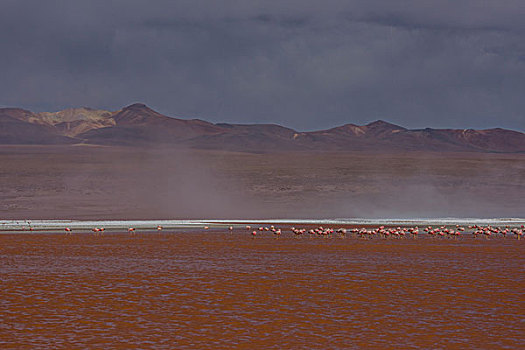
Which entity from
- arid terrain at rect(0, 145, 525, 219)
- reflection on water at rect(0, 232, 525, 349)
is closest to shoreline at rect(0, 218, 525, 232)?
arid terrain at rect(0, 145, 525, 219)

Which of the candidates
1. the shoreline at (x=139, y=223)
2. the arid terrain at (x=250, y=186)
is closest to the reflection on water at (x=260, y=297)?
the shoreline at (x=139, y=223)

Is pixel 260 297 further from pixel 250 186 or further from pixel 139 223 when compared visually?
pixel 250 186

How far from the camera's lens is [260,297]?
63.3 ft

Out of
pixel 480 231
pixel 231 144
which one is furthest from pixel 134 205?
pixel 231 144

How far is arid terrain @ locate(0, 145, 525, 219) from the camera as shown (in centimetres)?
8281

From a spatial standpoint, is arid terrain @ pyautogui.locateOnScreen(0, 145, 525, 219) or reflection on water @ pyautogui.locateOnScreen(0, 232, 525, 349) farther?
arid terrain @ pyautogui.locateOnScreen(0, 145, 525, 219)

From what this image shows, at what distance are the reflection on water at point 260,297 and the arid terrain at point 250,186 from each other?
1718 inches

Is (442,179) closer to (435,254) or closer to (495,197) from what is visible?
(495,197)

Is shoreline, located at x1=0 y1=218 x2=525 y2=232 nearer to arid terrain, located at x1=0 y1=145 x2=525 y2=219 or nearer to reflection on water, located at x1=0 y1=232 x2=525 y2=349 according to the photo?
arid terrain, located at x1=0 y1=145 x2=525 y2=219

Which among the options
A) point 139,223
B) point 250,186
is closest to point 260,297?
point 139,223

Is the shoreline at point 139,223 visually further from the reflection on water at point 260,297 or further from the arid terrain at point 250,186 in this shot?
the reflection on water at point 260,297

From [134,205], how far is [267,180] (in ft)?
76.7

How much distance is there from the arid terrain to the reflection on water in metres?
43.6

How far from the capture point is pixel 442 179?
366 feet
